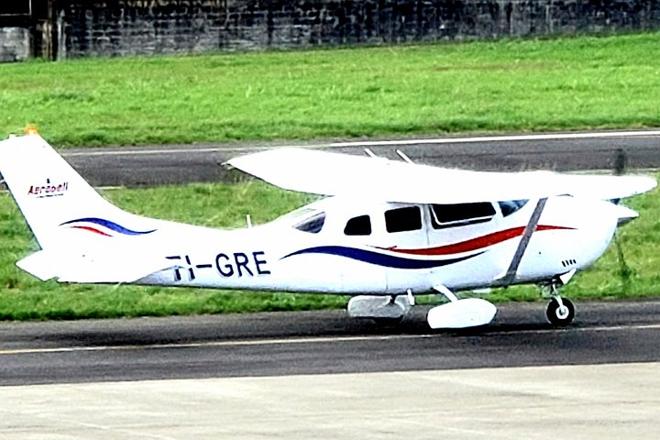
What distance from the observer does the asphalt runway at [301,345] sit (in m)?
19.3

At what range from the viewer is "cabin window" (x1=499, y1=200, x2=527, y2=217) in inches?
843

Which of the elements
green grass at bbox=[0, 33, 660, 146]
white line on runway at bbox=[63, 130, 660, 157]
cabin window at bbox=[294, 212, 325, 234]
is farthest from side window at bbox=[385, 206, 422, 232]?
green grass at bbox=[0, 33, 660, 146]

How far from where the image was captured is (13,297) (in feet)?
79.3

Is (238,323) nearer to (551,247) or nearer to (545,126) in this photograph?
(551,247)

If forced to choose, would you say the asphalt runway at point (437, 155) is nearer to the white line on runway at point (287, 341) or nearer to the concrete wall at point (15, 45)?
the white line on runway at point (287, 341)

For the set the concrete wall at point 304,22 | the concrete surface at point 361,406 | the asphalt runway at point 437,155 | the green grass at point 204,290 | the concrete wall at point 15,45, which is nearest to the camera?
the concrete surface at point 361,406

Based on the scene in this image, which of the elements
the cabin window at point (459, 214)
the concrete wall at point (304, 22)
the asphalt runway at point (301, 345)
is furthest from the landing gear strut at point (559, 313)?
the concrete wall at point (304, 22)

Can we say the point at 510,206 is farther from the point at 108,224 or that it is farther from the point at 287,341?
the point at 108,224

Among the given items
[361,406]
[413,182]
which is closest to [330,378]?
[361,406]

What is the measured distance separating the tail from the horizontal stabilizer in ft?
0.07

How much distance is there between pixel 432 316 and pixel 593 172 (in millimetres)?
10721

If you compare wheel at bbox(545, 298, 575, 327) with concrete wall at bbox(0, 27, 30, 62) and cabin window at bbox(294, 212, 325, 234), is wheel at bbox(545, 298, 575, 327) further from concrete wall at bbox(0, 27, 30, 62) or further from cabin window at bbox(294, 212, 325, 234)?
concrete wall at bbox(0, 27, 30, 62)

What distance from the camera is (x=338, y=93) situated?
39.7 m

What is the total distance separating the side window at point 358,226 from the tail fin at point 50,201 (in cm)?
207
